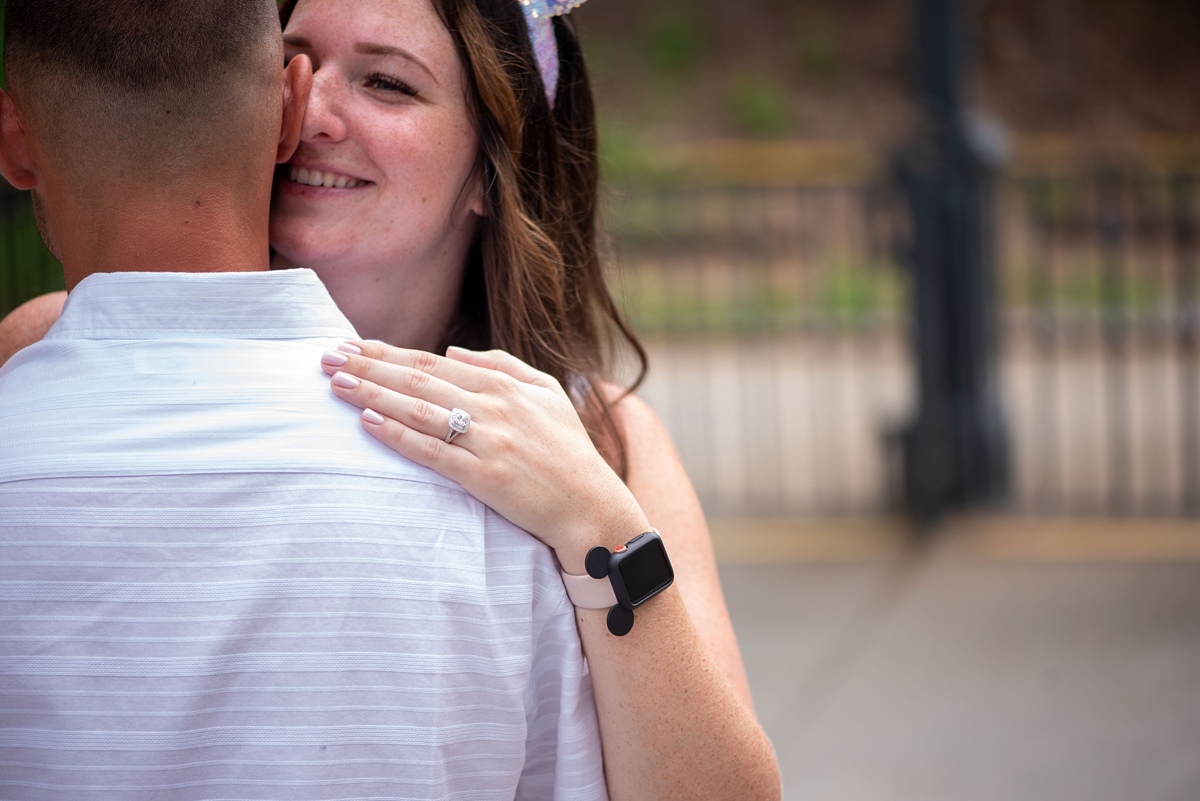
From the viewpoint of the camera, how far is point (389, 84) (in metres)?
1.84

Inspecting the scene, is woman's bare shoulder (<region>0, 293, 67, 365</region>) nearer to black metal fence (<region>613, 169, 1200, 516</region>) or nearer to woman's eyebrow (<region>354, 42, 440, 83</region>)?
woman's eyebrow (<region>354, 42, 440, 83</region>)

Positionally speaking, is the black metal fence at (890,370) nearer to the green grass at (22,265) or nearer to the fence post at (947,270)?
the fence post at (947,270)

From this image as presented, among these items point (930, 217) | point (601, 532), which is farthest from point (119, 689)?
point (930, 217)

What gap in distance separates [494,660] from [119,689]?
14.5 inches

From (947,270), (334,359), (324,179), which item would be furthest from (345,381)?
(947,270)

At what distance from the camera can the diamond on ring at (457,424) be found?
1.43 m

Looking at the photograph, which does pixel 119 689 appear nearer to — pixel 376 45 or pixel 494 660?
pixel 494 660

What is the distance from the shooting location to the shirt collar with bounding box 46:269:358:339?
1.39 m

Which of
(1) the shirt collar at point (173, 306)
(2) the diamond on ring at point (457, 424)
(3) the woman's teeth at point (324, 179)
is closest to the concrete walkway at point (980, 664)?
(3) the woman's teeth at point (324, 179)

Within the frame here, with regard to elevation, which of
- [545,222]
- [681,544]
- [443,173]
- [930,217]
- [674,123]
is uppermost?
[443,173]

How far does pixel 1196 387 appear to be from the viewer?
7.56m

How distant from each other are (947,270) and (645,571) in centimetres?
456

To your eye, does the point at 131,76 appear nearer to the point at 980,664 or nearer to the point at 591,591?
the point at 591,591

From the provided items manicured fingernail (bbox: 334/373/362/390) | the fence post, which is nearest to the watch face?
manicured fingernail (bbox: 334/373/362/390)
